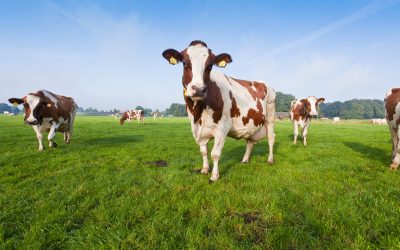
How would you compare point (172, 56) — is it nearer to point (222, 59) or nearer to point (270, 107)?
point (222, 59)

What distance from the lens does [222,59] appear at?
205 inches

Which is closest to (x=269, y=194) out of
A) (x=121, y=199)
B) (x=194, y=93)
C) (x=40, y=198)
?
(x=194, y=93)

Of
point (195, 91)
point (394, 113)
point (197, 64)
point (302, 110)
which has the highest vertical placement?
point (197, 64)

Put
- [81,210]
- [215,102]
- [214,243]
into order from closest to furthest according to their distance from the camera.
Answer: [214,243] < [81,210] < [215,102]

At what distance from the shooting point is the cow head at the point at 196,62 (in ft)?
14.5

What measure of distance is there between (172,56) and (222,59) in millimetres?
1027

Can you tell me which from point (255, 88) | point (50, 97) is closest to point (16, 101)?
point (50, 97)

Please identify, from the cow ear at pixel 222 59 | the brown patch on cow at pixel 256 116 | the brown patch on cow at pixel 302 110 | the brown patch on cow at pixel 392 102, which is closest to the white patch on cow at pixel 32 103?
the cow ear at pixel 222 59

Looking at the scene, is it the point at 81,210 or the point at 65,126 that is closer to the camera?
the point at 81,210

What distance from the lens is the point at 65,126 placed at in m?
11.2

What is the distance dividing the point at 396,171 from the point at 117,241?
22.8 ft

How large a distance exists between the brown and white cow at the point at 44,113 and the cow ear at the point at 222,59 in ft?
24.0

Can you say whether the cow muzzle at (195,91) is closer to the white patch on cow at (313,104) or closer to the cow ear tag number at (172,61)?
the cow ear tag number at (172,61)

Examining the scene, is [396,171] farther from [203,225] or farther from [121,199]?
[121,199]
